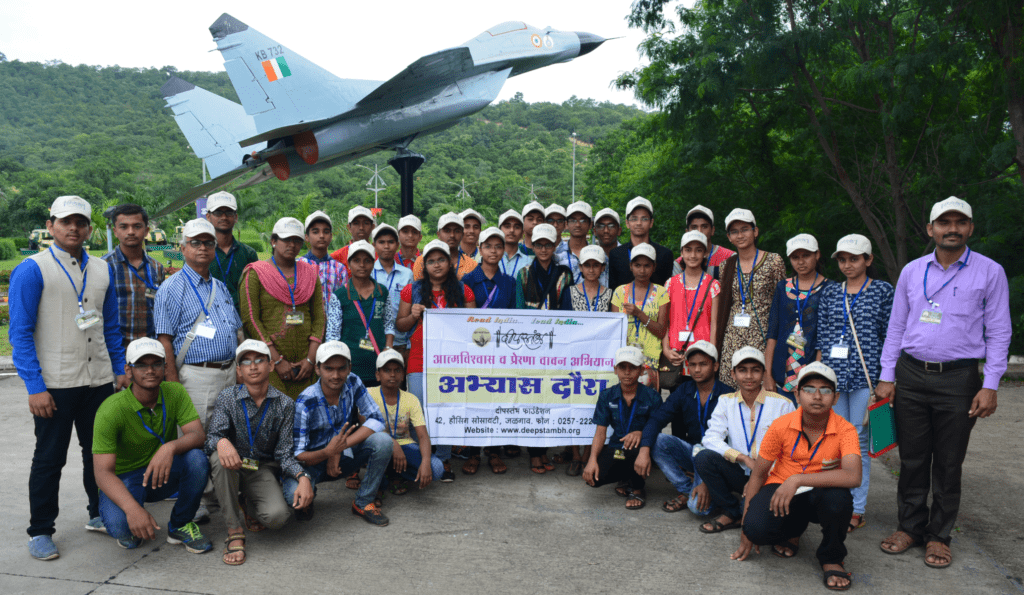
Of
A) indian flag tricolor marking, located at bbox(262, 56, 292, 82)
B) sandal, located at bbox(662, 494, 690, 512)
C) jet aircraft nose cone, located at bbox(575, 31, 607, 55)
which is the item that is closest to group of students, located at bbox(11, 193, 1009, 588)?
sandal, located at bbox(662, 494, 690, 512)

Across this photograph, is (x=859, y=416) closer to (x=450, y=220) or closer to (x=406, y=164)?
(x=450, y=220)

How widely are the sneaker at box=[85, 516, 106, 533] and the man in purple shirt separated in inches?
207

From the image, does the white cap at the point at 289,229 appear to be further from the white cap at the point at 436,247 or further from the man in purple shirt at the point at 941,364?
the man in purple shirt at the point at 941,364

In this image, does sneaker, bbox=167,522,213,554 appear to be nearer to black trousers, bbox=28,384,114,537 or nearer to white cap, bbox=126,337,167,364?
black trousers, bbox=28,384,114,537

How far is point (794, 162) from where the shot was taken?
48.3ft

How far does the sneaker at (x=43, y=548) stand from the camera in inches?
171

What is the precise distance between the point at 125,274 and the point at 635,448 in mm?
3914

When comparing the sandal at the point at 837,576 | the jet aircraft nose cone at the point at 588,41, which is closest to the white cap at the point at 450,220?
the sandal at the point at 837,576

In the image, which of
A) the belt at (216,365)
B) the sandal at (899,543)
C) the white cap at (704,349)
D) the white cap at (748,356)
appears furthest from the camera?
the white cap at (704,349)

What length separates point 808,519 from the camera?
4355 mm

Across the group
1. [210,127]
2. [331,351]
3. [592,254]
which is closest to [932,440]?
[592,254]

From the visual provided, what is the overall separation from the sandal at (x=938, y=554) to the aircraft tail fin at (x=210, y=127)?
71.5 feet

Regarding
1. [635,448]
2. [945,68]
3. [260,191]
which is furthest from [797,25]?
[260,191]

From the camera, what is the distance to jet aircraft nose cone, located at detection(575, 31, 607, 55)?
19953 mm
